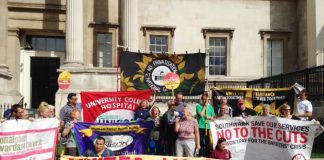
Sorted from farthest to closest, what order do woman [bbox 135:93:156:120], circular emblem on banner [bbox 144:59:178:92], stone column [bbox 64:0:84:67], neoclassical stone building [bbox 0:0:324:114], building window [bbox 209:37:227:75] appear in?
building window [bbox 209:37:227:75], neoclassical stone building [bbox 0:0:324:114], stone column [bbox 64:0:84:67], circular emblem on banner [bbox 144:59:178:92], woman [bbox 135:93:156:120]

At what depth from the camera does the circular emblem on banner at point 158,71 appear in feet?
65.4

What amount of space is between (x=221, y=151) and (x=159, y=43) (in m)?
19.2

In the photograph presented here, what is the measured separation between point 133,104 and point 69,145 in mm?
3516

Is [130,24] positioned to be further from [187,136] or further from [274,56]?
[187,136]

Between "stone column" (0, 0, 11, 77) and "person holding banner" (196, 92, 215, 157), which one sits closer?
"person holding banner" (196, 92, 215, 157)

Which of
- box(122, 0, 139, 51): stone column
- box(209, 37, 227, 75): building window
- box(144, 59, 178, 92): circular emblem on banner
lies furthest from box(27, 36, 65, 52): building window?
box(144, 59, 178, 92): circular emblem on banner

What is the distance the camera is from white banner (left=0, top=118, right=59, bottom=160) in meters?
11.4

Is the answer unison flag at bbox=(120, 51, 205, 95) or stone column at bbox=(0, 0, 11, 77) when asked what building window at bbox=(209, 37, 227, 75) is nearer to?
stone column at bbox=(0, 0, 11, 77)

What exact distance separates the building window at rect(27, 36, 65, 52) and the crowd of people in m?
18.0

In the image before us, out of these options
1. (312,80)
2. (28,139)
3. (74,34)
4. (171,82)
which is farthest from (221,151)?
(74,34)

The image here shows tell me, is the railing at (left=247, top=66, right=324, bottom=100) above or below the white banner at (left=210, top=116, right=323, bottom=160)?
above

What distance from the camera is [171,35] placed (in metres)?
31.2

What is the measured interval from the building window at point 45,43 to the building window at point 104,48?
2.29 m

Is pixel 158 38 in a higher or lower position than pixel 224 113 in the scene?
higher
